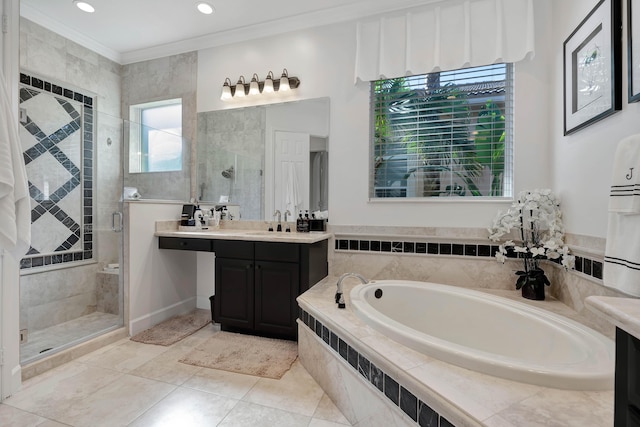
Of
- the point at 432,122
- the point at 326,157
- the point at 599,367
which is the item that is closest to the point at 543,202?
the point at 432,122

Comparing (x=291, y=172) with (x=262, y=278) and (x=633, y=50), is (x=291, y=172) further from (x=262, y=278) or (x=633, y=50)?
(x=633, y=50)

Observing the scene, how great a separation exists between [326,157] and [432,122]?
0.92m

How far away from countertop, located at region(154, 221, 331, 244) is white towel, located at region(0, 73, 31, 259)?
1.14m

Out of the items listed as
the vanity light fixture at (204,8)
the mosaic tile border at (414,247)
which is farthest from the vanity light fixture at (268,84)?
the mosaic tile border at (414,247)

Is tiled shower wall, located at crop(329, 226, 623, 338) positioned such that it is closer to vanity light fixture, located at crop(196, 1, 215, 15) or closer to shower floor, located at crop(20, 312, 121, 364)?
shower floor, located at crop(20, 312, 121, 364)

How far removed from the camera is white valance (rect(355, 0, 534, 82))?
7.13ft

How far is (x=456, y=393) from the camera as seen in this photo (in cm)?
93

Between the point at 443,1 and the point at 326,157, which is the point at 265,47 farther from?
the point at 443,1

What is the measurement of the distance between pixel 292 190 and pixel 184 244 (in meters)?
1.06

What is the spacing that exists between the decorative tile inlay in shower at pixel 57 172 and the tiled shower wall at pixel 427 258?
225 cm

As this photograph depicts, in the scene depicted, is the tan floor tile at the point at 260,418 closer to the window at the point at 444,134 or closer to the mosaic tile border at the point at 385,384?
the mosaic tile border at the point at 385,384

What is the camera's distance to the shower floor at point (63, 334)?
200cm

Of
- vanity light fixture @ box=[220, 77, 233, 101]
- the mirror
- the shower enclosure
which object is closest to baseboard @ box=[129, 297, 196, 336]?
the shower enclosure

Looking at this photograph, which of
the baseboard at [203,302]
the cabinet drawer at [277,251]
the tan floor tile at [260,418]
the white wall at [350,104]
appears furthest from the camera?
the baseboard at [203,302]
